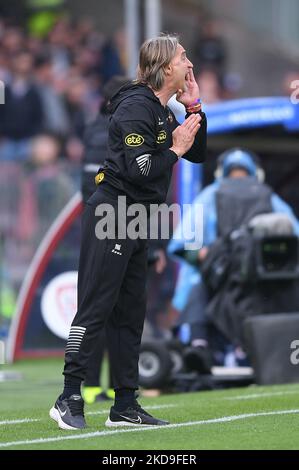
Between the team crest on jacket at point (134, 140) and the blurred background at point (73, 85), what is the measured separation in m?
6.46

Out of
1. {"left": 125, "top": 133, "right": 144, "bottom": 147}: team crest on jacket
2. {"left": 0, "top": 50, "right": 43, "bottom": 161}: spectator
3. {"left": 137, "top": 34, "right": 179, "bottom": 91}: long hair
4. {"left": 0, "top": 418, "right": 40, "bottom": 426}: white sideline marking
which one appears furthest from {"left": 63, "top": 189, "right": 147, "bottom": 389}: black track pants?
{"left": 0, "top": 50, "right": 43, "bottom": 161}: spectator

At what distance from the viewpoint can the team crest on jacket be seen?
674cm

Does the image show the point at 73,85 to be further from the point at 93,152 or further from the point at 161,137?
the point at 161,137

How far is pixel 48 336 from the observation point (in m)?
14.6

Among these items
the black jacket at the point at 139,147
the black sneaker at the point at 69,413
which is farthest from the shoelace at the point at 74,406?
the black jacket at the point at 139,147

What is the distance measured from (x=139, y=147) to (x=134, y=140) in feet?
0.15

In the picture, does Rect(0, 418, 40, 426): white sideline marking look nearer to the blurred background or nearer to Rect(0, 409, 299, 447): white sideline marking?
Rect(0, 409, 299, 447): white sideline marking

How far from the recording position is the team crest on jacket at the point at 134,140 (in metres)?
6.74

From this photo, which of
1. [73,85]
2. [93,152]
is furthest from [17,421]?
[73,85]

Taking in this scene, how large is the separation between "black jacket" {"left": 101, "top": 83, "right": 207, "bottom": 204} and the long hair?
0.20ft

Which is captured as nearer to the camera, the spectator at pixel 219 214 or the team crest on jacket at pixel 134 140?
the team crest on jacket at pixel 134 140

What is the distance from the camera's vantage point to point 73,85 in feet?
72.3

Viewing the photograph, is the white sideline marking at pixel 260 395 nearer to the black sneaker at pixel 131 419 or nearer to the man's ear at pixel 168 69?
the black sneaker at pixel 131 419
